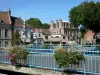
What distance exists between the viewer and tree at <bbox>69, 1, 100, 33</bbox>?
43.6 m

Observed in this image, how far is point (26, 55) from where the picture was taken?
15.6 meters

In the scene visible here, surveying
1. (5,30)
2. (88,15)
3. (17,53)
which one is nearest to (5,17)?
(5,30)

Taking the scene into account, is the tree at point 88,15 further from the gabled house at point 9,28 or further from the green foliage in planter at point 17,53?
the green foliage in planter at point 17,53

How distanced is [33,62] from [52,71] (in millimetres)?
2149

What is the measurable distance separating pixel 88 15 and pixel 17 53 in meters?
29.9

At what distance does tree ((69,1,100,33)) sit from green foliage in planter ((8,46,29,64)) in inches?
1161

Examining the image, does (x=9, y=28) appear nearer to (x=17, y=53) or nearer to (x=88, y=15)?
(x=88, y=15)

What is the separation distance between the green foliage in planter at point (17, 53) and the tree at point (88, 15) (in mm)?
29497

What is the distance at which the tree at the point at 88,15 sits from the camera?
143ft

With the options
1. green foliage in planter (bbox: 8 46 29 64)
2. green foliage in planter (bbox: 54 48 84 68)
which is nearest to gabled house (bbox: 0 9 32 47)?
green foliage in planter (bbox: 8 46 29 64)

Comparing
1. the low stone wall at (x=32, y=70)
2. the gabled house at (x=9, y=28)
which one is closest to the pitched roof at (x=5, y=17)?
the gabled house at (x=9, y=28)

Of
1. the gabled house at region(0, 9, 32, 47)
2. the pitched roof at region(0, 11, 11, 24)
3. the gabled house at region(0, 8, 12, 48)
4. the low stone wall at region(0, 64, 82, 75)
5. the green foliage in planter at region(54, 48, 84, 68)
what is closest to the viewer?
the green foliage in planter at region(54, 48, 84, 68)

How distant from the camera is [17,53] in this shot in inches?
612

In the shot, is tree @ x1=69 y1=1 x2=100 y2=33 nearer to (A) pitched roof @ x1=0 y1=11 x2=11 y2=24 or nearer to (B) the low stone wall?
(A) pitched roof @ x1=0 y1=11 x2=11 y2=24
